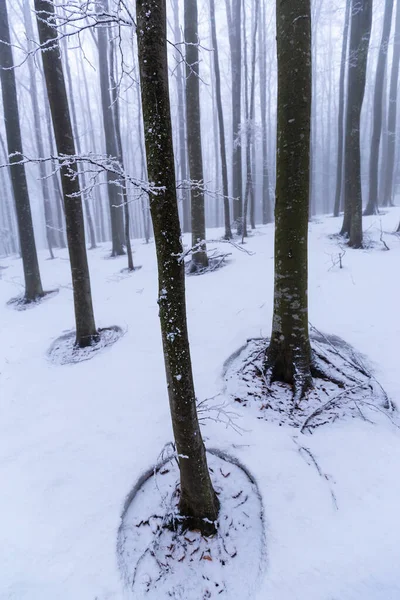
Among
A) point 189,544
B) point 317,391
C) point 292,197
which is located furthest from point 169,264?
point 317,391

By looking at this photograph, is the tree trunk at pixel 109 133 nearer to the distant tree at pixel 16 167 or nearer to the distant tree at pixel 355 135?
the distant tree at pixel 16 167

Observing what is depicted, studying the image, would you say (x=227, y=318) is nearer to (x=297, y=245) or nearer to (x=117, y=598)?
(x=297, y=245)

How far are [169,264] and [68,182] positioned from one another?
12.5 ft

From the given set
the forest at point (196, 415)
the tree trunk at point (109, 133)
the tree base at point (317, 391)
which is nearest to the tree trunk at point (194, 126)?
the forest at point (196, 415)

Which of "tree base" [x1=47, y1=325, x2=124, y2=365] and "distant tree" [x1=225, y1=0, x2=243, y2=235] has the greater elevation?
"distant tree" [x1=225, y1=0, x2=243, y2=235]

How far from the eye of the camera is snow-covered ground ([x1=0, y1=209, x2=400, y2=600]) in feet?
6.54

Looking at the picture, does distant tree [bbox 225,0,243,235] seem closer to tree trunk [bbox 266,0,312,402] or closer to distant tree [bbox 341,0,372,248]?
distant tree [bbox 341,0,372,248]

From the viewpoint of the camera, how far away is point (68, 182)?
4.64 metres

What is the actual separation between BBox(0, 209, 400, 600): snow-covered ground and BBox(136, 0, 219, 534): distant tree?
0.64 meters

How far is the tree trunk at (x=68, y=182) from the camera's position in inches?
177

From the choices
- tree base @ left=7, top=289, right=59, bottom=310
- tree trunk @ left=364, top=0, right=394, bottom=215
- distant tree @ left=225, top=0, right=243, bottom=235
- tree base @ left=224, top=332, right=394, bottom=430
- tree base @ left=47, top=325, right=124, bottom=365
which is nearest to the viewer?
tree base @ left=224, top=332, right=394, bottom=430

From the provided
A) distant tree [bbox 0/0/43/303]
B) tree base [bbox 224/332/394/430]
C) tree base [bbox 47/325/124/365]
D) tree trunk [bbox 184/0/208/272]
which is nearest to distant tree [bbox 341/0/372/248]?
tree trunk [bbox 184/0/208/272]

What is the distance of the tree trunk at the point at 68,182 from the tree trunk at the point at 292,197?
9.46ft

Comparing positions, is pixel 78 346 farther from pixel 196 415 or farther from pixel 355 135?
pixel 355 135
